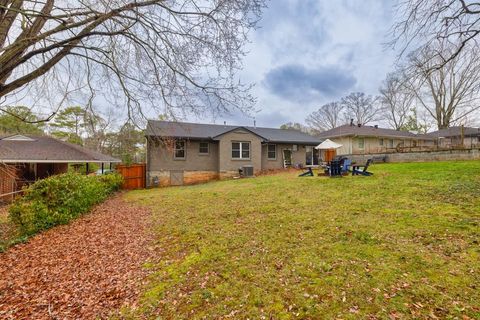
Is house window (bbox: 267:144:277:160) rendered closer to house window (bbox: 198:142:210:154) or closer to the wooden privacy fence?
house window (bbox: 198:142:210:154)

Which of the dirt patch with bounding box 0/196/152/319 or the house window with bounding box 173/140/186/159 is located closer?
the dirt patch with bounding box 0/196/152/319

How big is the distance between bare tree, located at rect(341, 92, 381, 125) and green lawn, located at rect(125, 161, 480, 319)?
40002 mm

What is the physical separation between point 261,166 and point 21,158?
16175mm

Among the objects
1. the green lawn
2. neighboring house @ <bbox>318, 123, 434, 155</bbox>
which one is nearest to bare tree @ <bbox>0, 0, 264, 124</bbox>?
the green lawn

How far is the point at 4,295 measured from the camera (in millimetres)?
4203

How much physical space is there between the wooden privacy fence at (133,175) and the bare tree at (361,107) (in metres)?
37.9

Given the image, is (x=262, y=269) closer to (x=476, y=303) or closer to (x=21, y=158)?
(x=476, y=303)

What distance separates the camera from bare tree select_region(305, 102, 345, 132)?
1855 inches

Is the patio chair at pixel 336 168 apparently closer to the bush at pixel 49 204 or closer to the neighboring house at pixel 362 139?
the bush at pixel 49 204

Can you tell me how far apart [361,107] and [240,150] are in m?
34.1

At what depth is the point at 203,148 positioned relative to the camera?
771 inches

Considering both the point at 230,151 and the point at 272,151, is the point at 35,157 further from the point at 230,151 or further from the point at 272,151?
the point at 272,151

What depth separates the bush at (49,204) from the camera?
24.3 ft

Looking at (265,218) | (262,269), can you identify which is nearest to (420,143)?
(265,218)
